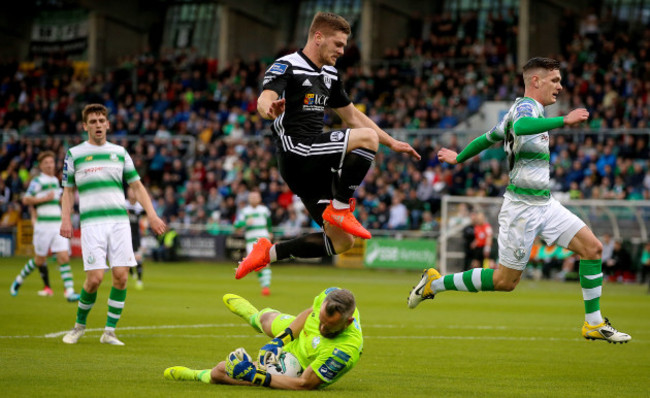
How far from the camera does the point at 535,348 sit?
467 inches

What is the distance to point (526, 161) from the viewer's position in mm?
9070

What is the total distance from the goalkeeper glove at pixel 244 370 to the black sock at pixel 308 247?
61.3 inches

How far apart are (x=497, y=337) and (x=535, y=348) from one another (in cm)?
118

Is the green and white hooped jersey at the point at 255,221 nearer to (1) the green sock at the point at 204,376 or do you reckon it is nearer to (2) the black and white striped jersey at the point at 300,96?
(2) the black and white striped jersey at the point at 300,96

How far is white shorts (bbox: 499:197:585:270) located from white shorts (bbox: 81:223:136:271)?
428 centimetres

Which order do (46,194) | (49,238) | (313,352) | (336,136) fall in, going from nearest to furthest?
1. (313,352)
2. (336,136)
3. (46,194)
4. (49,238)

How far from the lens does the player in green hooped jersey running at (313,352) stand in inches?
296

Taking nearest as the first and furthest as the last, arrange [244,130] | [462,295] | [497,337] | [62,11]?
1. [497,337]
2. [462,295]
3. [244,130]
4. [62,11]

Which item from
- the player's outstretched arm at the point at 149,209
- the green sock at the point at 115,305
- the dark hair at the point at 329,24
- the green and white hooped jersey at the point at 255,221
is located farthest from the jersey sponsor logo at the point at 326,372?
the green and white hooped jersey at the point at 255,221

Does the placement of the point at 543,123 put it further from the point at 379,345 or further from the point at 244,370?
the point at 379,345

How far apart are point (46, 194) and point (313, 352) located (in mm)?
10935

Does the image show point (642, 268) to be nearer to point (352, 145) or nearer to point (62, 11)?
point (352, 145)

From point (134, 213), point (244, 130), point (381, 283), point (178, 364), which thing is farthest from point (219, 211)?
point (178, 364)

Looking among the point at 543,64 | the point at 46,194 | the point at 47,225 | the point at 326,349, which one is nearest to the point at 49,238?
the point at 47,225
